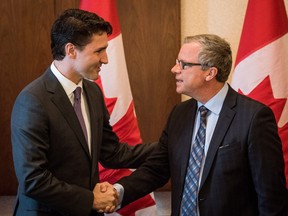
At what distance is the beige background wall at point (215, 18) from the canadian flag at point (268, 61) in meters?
0.84

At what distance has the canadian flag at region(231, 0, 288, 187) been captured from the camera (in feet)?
8.20

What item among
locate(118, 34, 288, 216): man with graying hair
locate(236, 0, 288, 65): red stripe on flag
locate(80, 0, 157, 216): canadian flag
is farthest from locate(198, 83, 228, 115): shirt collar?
locate(80, 0, 157, 216): canadian flag

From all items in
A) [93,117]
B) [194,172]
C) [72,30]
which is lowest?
[194,172]

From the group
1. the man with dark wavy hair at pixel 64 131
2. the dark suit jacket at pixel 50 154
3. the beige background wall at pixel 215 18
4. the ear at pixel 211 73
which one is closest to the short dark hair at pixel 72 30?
the man with dark wavy hair at pixel 64 131

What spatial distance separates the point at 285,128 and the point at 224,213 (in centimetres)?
99

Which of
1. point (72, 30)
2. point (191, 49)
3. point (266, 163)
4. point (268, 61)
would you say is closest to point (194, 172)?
point (266, 163)

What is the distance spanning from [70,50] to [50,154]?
469mm

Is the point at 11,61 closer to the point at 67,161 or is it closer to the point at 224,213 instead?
the point at 67,161

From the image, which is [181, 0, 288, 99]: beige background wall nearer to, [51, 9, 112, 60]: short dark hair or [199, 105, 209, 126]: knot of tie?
[199, 105, 209, 126]: knot of tie

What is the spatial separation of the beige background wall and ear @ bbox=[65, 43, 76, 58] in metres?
1.88

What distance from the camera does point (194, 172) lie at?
71.7 inches

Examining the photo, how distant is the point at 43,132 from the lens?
5.52 feet

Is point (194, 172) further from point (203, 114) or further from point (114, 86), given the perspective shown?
point (114, 86)

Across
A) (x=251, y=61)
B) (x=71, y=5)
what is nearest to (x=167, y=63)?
(x=71, y=5)
